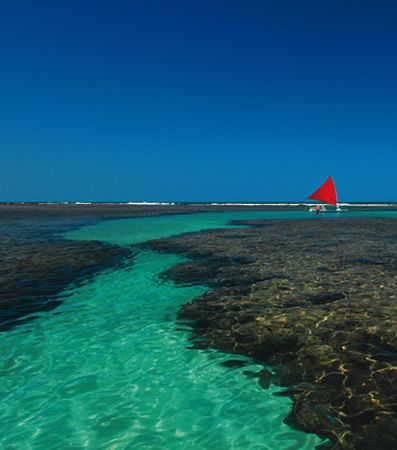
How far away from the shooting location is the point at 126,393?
5438 mm

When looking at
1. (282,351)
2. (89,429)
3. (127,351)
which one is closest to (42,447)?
(89,429)

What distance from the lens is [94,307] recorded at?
9.88 meters

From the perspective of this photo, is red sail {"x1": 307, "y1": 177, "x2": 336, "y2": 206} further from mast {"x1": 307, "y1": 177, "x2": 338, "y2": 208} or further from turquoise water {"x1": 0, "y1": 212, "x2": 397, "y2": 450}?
turquoise water {"x1": 0, "y1": 212, "x2": 397, "y2": 450}

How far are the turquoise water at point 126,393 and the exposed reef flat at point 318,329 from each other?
0.46 metres

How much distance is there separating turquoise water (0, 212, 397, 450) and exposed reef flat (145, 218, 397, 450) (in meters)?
0.46

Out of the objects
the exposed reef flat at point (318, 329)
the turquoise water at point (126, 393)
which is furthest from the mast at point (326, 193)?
the turquoise water at point (126, 393)

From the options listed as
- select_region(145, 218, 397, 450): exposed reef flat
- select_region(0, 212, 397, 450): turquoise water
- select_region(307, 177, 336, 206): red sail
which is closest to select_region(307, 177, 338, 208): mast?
select_region(307, 177, 336, 206): red sail

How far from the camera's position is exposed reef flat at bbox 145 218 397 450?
470 cm

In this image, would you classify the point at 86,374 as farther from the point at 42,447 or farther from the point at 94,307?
the point at 94,307

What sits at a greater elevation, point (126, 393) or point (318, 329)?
point (318, 329)

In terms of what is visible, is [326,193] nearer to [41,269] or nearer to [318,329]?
[41,269]

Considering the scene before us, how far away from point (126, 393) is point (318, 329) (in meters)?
4.30

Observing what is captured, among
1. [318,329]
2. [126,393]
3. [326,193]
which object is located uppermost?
[326,193]

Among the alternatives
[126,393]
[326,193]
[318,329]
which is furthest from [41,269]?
[326,193]
